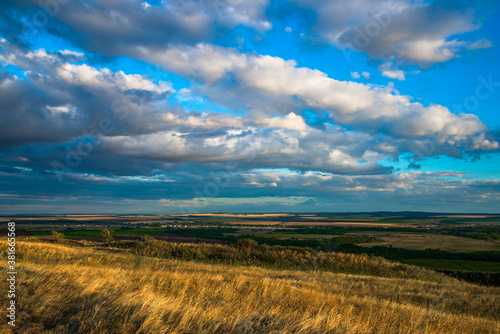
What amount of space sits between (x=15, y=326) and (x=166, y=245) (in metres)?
33.6

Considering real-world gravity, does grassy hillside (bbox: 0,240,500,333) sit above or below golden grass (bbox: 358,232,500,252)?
above

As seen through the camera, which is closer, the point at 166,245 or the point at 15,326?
the point at 15,326

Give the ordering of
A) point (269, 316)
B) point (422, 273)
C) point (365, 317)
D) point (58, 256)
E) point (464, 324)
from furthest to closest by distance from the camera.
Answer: point (422, 273) → point (58, 256) → point (464, 324) → point (365, 317) → point (269, 316)

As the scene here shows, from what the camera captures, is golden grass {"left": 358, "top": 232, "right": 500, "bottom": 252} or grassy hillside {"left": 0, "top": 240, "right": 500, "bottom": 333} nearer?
grassy hillside {"left": 0, "top": 240, "right": 500, "bottom": 333}

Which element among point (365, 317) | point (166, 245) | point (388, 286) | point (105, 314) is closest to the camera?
point (105, 314)

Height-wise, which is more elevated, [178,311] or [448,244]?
[178,311]

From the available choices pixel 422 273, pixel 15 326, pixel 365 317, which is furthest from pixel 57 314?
pixel 422 273

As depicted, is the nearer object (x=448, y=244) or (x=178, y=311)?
(x=178, y=311)

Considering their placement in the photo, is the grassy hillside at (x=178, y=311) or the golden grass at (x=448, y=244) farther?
the golden grass at (x=448, y=244)

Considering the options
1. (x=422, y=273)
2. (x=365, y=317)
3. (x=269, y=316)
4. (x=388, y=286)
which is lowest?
(x=422, y=273)

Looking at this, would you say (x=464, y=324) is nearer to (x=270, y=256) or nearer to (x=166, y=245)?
(x=270, y=256)

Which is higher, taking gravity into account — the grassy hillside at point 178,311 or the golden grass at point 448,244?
the grassy hillside at point 178,311

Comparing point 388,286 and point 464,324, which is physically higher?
point 464,324

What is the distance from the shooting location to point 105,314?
20.8ft
